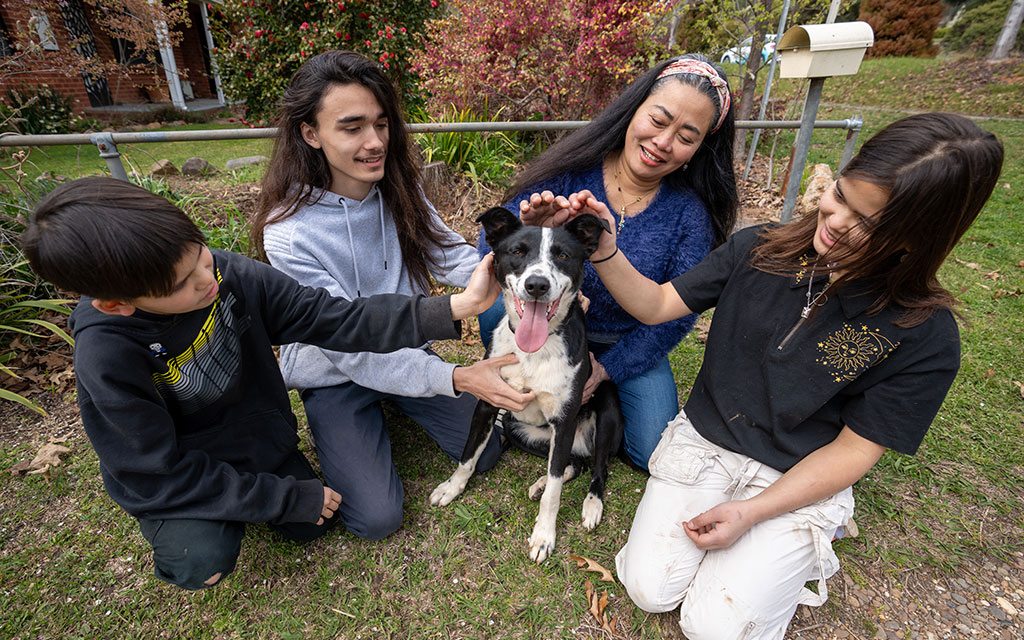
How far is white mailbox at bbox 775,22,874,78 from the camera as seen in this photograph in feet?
10.9

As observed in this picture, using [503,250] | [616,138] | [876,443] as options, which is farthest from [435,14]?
[876,443]

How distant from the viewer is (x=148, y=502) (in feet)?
6.02

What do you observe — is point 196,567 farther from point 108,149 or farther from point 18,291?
point 18,291

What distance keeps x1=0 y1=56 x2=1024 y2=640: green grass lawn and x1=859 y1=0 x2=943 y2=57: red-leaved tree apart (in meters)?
27.3

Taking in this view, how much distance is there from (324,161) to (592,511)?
2.30 metres

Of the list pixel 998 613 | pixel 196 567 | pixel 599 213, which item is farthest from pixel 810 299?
pixel 196 567

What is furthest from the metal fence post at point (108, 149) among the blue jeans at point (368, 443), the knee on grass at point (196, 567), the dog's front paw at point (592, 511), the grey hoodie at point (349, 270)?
the dog's front paw at point (592, 511)

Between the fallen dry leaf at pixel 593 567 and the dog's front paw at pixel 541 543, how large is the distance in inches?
5.1

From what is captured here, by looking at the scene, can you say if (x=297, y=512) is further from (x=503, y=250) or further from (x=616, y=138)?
(x=616, y=138)

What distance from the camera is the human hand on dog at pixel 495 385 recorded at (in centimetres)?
229

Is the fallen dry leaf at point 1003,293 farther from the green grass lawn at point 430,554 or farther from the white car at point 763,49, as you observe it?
the white car at point 763,49

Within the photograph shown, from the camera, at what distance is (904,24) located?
73.0 feet

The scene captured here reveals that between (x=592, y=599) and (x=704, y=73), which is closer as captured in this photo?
(x=592, y=599)

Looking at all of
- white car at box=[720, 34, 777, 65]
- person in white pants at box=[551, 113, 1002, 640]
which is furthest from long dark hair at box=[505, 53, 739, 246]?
white car at box=[720, 34, 777, 65]
